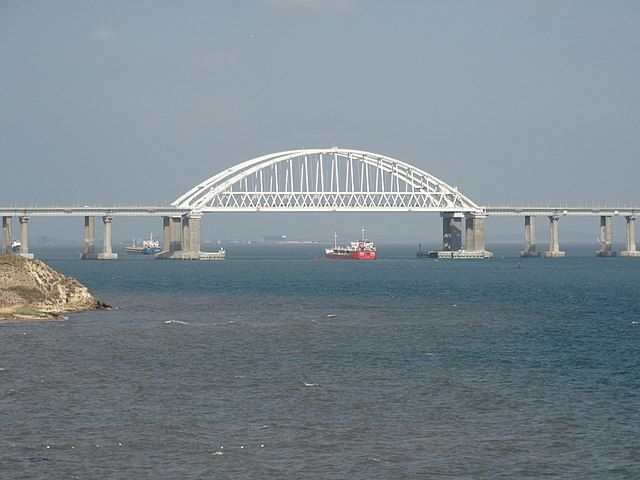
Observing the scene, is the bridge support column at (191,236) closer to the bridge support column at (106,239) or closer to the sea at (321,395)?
the bridge support column at (106,239)

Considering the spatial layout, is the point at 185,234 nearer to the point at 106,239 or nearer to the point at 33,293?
the point at 106,239

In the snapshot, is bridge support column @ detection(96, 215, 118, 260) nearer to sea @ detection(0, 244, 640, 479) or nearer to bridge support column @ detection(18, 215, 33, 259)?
bridge support column @ detection(18, 215, 33, 259)

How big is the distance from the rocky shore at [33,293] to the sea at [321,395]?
1.58m

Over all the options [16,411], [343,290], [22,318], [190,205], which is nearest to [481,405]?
[16,411]

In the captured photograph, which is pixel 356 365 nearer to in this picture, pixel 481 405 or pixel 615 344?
pixel 481 405

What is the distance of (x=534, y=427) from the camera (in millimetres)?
31312

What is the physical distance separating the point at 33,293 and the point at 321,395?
33.4m

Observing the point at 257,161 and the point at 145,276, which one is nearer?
the point at 145,276

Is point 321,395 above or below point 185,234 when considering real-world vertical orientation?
below

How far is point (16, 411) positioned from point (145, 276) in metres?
98.2

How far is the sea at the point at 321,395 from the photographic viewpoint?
1084 inches

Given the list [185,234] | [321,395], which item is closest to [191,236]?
[185,234]

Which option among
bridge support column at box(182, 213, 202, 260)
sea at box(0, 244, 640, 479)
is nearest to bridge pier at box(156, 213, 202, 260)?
bridge support column at box(182, 213, 202, 260)

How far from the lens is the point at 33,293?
65.6 m
